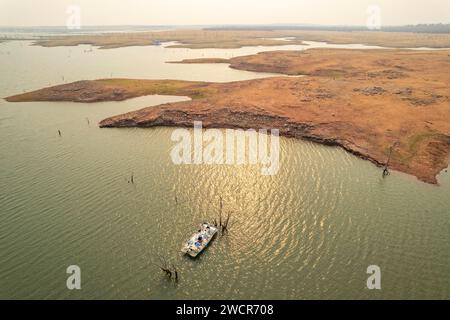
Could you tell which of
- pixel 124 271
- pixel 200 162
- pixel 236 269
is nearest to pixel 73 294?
pixel 124 271

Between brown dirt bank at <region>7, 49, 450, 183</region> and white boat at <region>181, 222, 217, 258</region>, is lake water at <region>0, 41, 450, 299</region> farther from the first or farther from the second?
brown dirt bank at <region>7, 49, 450, 183</region>

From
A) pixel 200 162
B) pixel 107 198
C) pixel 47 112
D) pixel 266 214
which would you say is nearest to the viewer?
pixel 266 214

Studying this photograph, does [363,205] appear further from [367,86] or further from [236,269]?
[367,86]

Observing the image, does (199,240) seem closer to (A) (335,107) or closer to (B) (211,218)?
(B) (211,218)

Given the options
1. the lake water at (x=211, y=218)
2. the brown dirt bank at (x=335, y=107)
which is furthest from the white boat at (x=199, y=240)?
the brown dirt bank at (x=335, y=107)

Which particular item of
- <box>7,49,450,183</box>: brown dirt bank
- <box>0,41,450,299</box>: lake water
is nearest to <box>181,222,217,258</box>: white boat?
<box>0,41,450,299</box>: lake water

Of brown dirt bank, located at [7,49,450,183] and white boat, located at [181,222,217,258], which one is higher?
brown dirt bank, located at [7,49,450,183]
